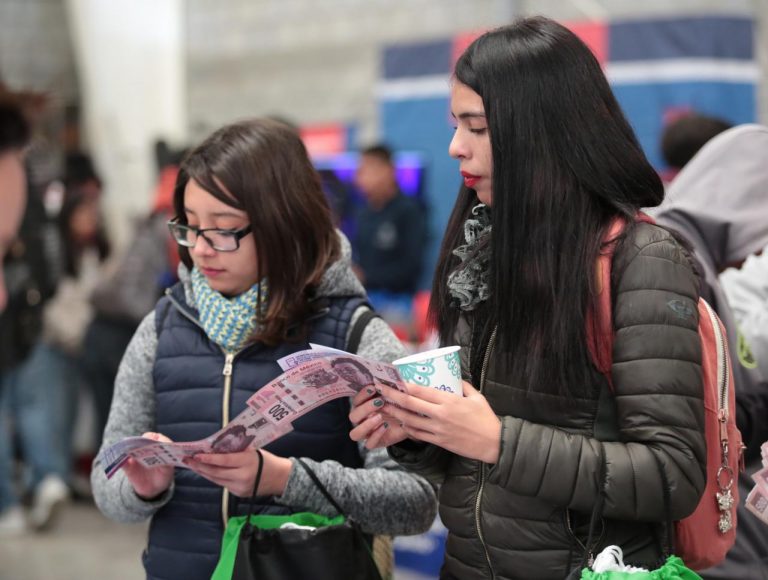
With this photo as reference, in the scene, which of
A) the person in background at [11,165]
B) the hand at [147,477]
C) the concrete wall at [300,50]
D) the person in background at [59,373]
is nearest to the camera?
the hand at [147,477]

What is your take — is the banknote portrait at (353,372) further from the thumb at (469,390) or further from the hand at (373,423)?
the thumb at (469,390)

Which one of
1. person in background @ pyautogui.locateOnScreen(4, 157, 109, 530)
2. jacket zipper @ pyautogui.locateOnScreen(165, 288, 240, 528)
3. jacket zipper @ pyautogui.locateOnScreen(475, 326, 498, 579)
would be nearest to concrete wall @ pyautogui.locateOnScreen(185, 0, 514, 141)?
person in background @ pyautogui.locateOnScreen(4, 157, 109, 530)

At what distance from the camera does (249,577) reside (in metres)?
2.01

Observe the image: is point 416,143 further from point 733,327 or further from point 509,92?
point 509,92

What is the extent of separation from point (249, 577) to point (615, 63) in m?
4.76

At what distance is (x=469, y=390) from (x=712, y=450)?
0.44 meters

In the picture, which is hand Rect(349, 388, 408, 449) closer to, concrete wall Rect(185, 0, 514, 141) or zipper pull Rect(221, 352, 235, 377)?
zipper pull Rect(221, 352, 235, 377)

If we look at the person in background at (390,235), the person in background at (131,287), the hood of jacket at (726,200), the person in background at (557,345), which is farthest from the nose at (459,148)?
the person in background at (390,235)

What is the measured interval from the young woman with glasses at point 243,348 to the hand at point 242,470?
2cm

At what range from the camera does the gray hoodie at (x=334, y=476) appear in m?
2.17

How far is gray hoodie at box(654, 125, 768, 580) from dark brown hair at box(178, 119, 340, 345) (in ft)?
2.95

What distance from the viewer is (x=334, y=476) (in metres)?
2.16

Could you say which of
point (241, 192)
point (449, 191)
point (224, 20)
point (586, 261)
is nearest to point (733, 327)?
point (586, 261)

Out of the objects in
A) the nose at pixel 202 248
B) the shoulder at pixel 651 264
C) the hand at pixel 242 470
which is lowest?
the hand at pixel 242 470
